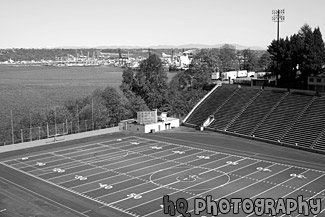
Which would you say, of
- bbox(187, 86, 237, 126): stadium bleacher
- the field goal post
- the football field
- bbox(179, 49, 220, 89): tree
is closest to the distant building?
bbox(187, 86, 237, 126): stadium bleacher

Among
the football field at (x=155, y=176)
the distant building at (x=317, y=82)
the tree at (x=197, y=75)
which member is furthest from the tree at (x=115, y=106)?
the distant building at (x=317, y=82)

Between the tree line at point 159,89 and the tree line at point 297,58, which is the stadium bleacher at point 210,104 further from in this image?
the tree line at point 297,58

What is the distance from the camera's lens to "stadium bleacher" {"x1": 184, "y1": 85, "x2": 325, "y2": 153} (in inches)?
1698

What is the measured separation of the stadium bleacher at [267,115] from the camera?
43.1 m

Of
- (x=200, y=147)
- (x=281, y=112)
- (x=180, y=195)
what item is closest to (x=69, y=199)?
(x=180, y=195)

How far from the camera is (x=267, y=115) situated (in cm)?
4953

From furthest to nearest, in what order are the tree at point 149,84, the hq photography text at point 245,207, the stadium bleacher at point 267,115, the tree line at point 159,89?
the tree at point 149,84 → the tree line at point 159,89 → the stadium bleacher at point 267,115 → the hq photography text at point 245,207

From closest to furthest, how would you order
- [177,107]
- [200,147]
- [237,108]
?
[200,147], [237,108], [177,107]

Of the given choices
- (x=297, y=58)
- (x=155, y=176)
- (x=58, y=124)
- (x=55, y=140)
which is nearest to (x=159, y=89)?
(x=297, y=58)

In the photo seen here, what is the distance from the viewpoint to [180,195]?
27.0m

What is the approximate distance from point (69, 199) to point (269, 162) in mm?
18598

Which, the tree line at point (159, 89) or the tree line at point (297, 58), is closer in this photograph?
the tree line at point (159, 89)

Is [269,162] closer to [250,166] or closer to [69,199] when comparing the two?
[250,166]

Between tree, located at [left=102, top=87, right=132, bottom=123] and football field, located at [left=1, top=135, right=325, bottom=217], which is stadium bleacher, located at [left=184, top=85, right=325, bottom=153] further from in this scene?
tree, located at [left=102, top=87, right=132, bottom=123]
